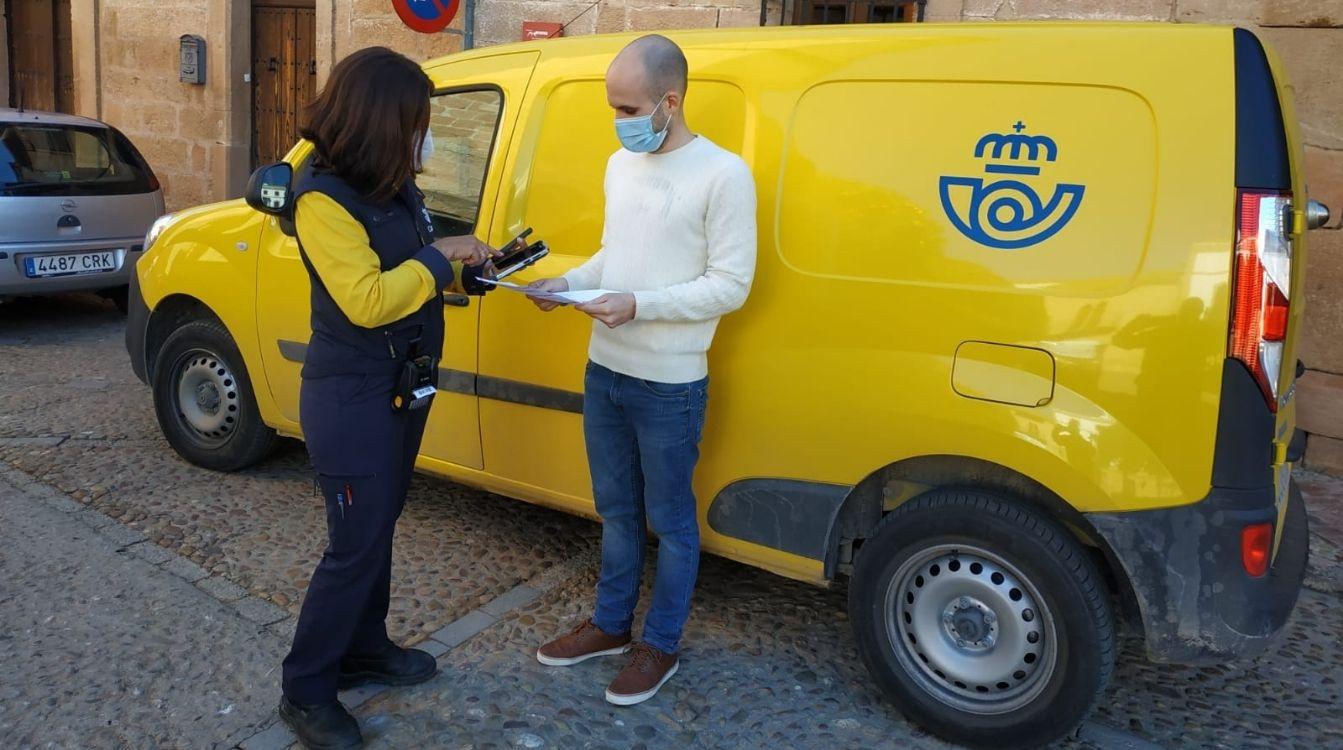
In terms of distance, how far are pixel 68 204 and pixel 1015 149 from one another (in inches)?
269

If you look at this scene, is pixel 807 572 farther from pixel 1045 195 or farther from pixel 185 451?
pixel 185 451

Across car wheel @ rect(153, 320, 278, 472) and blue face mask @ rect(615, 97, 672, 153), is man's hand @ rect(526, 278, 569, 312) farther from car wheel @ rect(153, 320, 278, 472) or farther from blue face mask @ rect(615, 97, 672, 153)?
car wheel @ rect(153, 320, 278, 472)

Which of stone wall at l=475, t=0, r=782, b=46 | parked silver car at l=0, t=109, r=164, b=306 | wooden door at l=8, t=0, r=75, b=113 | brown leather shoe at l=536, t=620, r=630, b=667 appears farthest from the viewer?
wooden door at l=8, t=0, r=75, b=113

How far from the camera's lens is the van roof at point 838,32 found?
2684mm

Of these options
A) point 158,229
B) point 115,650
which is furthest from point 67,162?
point 115,650

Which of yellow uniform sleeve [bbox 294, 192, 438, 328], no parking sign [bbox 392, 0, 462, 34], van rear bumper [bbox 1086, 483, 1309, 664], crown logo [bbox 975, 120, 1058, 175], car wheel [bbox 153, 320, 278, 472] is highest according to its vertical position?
no parking sign [bbox 392, 0, 462, 34]

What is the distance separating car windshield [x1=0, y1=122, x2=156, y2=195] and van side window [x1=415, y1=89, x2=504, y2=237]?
469 centimetres

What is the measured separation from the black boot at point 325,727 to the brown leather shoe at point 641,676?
0.71m

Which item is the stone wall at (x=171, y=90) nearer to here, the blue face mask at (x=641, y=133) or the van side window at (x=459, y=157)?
the van side window at (x=459, y=157)

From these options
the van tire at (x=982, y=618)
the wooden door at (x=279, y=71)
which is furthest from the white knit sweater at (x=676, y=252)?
the wooden door at (x=279, y=71)

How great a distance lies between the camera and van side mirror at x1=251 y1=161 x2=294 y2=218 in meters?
2.60

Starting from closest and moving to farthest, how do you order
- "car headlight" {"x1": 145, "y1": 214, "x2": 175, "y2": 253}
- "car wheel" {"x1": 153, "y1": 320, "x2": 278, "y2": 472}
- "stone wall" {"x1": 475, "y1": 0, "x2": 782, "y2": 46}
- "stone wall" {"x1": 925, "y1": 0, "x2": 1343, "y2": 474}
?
"car wheel" {"x1": 153, "y1": 320, "x2": 278, "y2": 472}
"car headlight" {"x1": 145, "y1": 214, "x2": 175, "y2": 253}
"stone wall" {"x1": 925, "y1": 0, "x2": 1343, "y2": 474}
"stone wall" {"x1": 475, "y1": 0, "x2": 782, "y2": 46}

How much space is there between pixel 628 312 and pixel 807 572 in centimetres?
99

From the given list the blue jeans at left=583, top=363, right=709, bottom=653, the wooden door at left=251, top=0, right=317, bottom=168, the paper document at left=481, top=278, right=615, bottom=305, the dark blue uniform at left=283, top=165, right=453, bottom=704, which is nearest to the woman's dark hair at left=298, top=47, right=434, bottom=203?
the dark blue uniform at left=283, top=165, right=453, bottom=704
